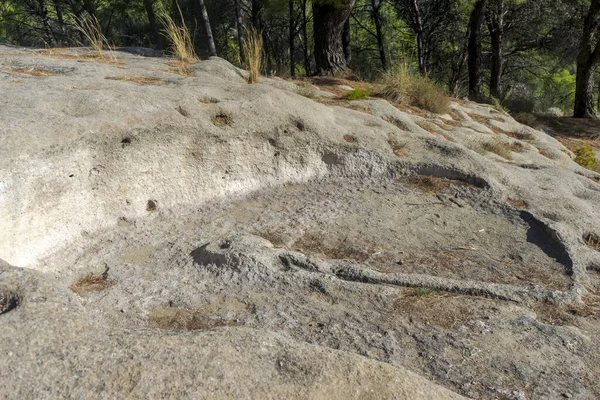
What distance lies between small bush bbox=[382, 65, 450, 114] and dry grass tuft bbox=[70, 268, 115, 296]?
4.91 m

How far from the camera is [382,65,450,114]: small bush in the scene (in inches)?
261

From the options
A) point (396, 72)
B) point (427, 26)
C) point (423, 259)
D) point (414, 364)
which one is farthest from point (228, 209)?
point (427, 26)

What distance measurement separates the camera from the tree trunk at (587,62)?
1116cm

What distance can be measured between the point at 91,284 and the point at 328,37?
6.76 meters

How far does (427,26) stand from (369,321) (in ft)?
46.5

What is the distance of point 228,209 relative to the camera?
11.8ft

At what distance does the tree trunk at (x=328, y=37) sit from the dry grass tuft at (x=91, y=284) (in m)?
6.39

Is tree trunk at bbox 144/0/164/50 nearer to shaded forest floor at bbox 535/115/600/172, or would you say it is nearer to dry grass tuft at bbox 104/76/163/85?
dry grass tuft at bbox 104/76/163/85

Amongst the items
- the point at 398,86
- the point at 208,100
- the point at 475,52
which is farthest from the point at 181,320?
the point at 475,52

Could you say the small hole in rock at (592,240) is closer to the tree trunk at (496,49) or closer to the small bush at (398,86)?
the small bush at (398,86)

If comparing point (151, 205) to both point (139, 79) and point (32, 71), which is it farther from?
point (32, 71)

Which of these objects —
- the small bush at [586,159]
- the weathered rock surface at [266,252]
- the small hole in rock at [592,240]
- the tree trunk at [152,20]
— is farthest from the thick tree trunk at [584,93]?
the tree trunk at [152,20]

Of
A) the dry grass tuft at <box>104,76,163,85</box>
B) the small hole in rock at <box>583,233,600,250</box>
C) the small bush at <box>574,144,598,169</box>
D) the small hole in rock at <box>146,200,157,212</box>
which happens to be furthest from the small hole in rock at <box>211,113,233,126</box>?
the small bush at <box>574,144,598,169</box>

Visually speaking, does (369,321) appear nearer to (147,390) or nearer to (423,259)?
(423,259)
